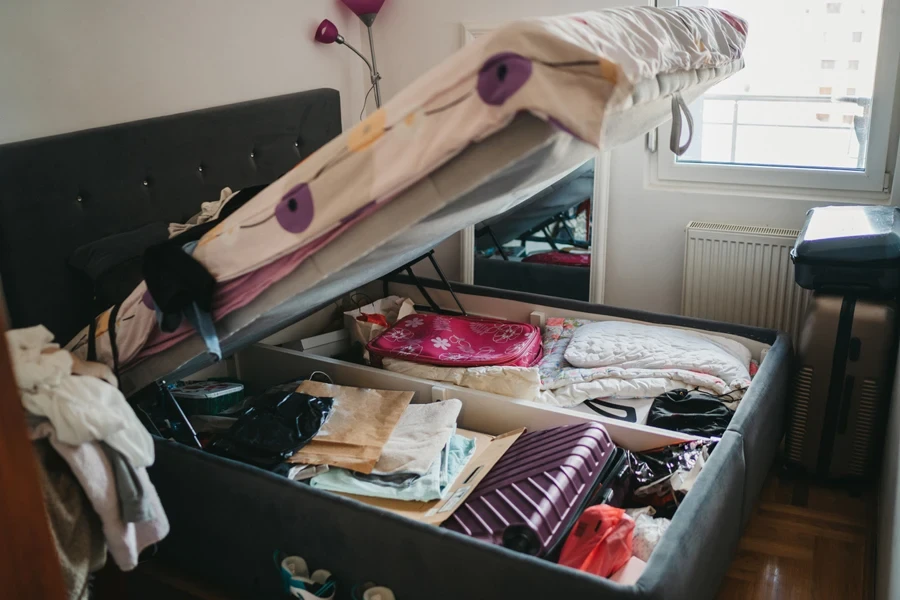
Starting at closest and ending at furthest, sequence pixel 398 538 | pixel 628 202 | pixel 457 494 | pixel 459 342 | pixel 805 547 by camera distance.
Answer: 1. pixel 398 538
2. pixel 457 494
3. pixel 805 547
4. pixel 459 342
5. pixel 628 202

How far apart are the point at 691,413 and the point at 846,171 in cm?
118

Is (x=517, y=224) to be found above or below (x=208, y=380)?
above

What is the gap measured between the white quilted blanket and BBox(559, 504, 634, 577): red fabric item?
0.71 meters

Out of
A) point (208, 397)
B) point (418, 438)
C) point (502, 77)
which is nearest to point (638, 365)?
point (418, 438)

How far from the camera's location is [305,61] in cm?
314

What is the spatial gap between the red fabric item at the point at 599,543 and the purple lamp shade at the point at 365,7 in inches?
84.1

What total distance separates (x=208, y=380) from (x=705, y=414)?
1621 millimetres

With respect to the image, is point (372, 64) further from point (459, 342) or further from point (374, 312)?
point (459, 342)

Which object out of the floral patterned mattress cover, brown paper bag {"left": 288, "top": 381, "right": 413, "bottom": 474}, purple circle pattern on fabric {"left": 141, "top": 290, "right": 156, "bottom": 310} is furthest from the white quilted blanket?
purple circle pattern on fabric {"left": 141, "top": 290, "right": 156, "bottom": 310}

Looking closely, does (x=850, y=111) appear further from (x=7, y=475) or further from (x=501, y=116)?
(x=7, y=475)

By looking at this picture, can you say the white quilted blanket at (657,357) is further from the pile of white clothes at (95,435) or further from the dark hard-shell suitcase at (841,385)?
the pile of white clothes at (95,435)

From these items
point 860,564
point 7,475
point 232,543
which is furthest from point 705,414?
point 7,475

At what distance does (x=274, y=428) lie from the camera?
7.38 ft

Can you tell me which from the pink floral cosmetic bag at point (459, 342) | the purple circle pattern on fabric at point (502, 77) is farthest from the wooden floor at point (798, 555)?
the purple circle pattern on fabric at point (502, 77)
